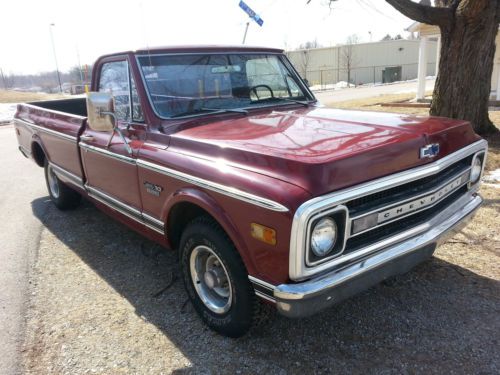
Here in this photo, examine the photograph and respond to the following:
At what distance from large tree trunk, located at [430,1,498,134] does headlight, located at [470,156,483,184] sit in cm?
460

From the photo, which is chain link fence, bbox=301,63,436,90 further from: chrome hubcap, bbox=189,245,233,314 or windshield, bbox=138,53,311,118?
chrome hubcap, bbox=189,245,233,314

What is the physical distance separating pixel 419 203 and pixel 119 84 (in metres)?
2.64

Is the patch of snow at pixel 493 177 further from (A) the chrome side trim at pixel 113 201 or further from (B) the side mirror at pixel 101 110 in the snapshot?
(B) the side mirror at pixel 101 110

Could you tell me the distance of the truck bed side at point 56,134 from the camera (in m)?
4.49

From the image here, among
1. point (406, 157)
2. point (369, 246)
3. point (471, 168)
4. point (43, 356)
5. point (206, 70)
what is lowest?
point (43, 356)

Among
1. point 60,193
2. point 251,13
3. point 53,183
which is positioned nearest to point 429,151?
point 251,13

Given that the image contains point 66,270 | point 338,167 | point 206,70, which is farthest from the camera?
point 66,270

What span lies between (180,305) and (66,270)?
4.38 feet

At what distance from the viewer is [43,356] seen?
2.80m

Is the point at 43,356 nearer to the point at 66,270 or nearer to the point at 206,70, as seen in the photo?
the point at 66,270

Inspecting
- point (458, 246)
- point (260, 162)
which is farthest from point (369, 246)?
point (458, 246)

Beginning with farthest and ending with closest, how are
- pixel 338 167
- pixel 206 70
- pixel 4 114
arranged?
pixel 4 114 → pixel 206 70 → pixel 338 167

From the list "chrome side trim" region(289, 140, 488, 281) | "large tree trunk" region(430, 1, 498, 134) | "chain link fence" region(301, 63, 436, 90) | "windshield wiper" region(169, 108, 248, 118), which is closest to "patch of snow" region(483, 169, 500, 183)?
"large tree trunk" region(430, 1, 498, 134)

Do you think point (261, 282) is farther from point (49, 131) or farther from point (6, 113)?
point (6, 113)
